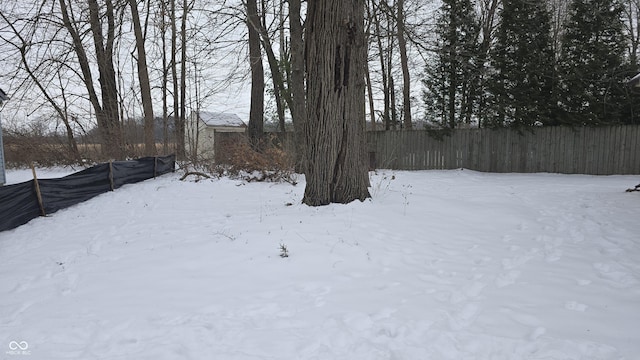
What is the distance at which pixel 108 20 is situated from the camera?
12422mm

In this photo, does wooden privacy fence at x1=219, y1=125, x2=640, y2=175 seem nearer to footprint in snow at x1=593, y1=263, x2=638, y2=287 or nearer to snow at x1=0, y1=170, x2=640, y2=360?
snow at x1=0, y1=170, x2=640, y2=360

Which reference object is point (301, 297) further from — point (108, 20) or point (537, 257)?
point (108, 20)

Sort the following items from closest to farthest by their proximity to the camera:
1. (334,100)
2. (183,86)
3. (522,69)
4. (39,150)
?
1. (334,100)
2. (522,69)
3. (183,86)
4. (39,150)

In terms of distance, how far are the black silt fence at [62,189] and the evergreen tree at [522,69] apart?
13.8m

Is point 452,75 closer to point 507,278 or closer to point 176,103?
point 176,103

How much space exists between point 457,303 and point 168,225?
4.91 metres

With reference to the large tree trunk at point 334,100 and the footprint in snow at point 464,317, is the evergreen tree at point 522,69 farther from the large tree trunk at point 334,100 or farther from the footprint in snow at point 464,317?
the footprint in snow at point 464,317

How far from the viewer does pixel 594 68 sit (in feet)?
44.4

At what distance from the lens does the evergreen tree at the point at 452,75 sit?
657 inches

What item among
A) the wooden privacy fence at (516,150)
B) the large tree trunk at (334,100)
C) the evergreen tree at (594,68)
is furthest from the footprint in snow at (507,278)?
the evergreen tree at (594,68)

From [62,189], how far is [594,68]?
685 inches

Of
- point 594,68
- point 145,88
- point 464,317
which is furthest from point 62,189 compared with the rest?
point 594,68

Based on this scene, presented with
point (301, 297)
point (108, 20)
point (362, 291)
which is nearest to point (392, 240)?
point (362, 291)

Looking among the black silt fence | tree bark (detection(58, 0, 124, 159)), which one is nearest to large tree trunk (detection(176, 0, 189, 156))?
tree bark (detection(58, 0, 124, 159))
